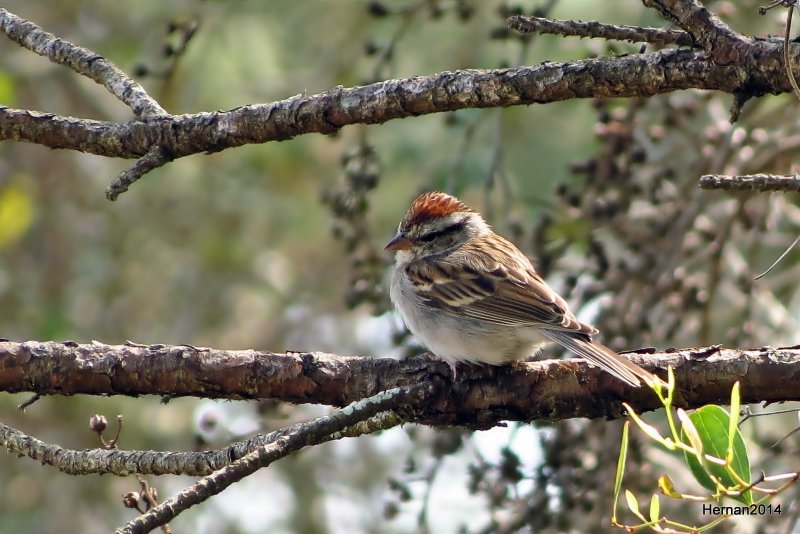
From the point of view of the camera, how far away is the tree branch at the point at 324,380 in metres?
2.94

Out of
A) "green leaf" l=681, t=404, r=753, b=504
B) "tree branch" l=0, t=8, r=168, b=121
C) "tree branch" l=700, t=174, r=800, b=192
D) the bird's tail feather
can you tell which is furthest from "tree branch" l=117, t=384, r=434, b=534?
"tree branch" l=0, t=8, r=168, b=121

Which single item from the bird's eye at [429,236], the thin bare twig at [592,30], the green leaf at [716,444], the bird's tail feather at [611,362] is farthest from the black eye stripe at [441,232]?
the green leaf at [716,444]

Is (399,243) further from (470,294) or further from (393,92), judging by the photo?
(393,92)

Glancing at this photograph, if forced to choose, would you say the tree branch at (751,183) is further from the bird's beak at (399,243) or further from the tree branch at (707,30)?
the bird's beak at (399,243)

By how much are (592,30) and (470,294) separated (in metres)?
1.89

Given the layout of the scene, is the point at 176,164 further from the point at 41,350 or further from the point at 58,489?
the point at 41,350

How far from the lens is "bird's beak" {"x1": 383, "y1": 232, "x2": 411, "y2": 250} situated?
4.66 meters

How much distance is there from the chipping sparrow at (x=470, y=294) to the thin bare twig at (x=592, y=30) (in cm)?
95

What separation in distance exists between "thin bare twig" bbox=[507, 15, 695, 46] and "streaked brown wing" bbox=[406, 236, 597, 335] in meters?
1.36

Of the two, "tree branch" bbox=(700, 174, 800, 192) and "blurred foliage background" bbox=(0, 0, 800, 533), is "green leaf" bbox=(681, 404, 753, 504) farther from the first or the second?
"blurred foliage background" bbox=(0, 0, 800, 533)

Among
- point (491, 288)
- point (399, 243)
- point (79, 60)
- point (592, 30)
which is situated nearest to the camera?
point (592, 30)

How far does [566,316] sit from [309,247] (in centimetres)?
401

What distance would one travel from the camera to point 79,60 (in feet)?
10.2

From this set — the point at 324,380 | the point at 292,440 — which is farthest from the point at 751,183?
the point at 324,380
